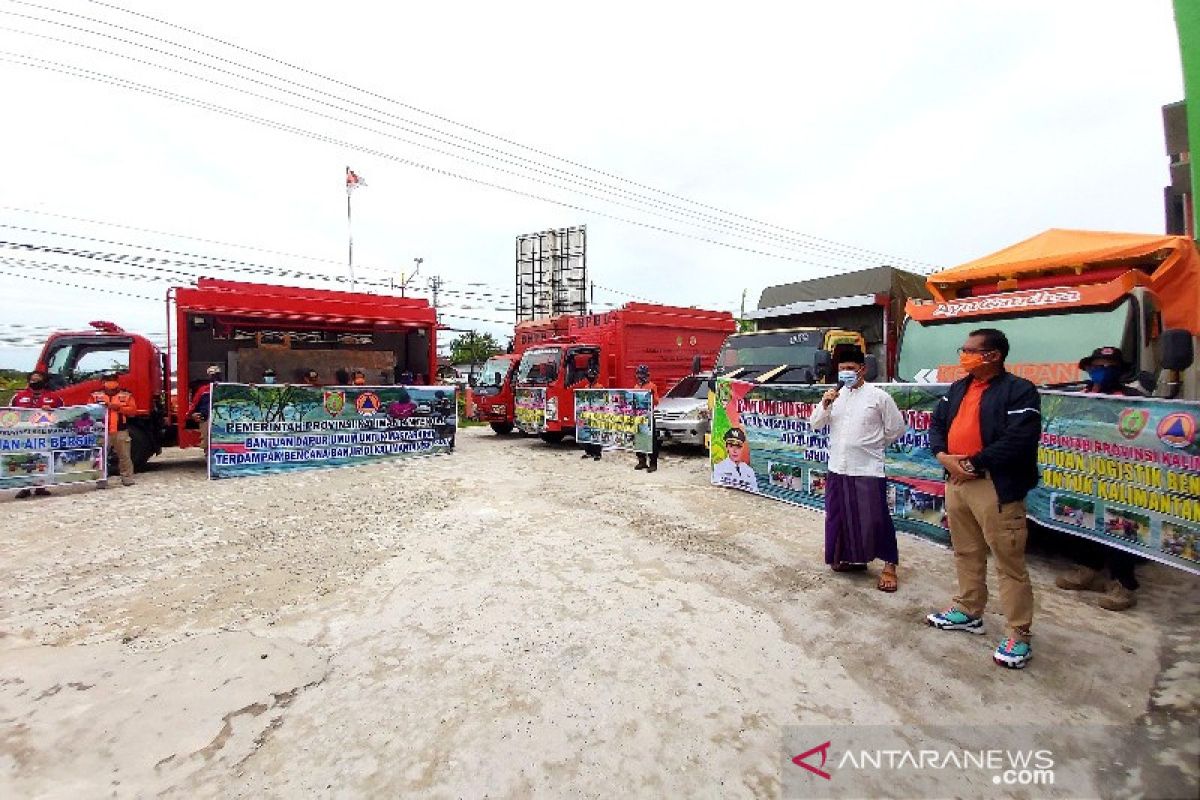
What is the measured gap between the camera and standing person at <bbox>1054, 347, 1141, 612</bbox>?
3914 mm

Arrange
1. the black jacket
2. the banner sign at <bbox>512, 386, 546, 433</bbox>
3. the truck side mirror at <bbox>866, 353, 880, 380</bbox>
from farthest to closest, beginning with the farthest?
the banner sign at <bbox>512, 386, 546, 433</bbox> → the truck side mirror at <bbox>866, 353, 880, 380</bbox> → the black jacket

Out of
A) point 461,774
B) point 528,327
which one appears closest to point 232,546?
point 461,774

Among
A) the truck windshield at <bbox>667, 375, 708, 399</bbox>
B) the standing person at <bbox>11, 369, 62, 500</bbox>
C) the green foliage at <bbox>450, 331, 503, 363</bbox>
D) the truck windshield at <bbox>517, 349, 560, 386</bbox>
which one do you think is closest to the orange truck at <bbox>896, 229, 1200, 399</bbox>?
the truck windshield at <bbox>667, 375, 708, 399</bbox>

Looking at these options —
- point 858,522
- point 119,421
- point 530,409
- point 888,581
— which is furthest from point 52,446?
point 888,581

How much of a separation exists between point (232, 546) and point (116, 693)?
104 inches

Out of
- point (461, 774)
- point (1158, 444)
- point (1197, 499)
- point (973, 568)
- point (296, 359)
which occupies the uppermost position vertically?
point (296, 359)

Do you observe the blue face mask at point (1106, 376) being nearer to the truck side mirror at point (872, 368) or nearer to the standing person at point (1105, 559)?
the standing person at point (1105, 559)

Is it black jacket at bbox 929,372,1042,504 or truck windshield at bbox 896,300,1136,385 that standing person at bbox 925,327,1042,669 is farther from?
truck windshield at bbox 896,300,1136,385

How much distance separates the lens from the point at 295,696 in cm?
277

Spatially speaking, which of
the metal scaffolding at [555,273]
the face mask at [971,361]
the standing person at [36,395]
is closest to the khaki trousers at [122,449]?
the standing person at [36,395]

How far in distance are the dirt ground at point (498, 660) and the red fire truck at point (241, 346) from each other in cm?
507

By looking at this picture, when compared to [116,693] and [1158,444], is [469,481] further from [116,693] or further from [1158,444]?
[1158,444]

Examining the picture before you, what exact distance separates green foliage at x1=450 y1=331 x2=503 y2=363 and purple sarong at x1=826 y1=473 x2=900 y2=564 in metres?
43.2

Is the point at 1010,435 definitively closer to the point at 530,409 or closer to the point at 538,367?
the point at 538,367
